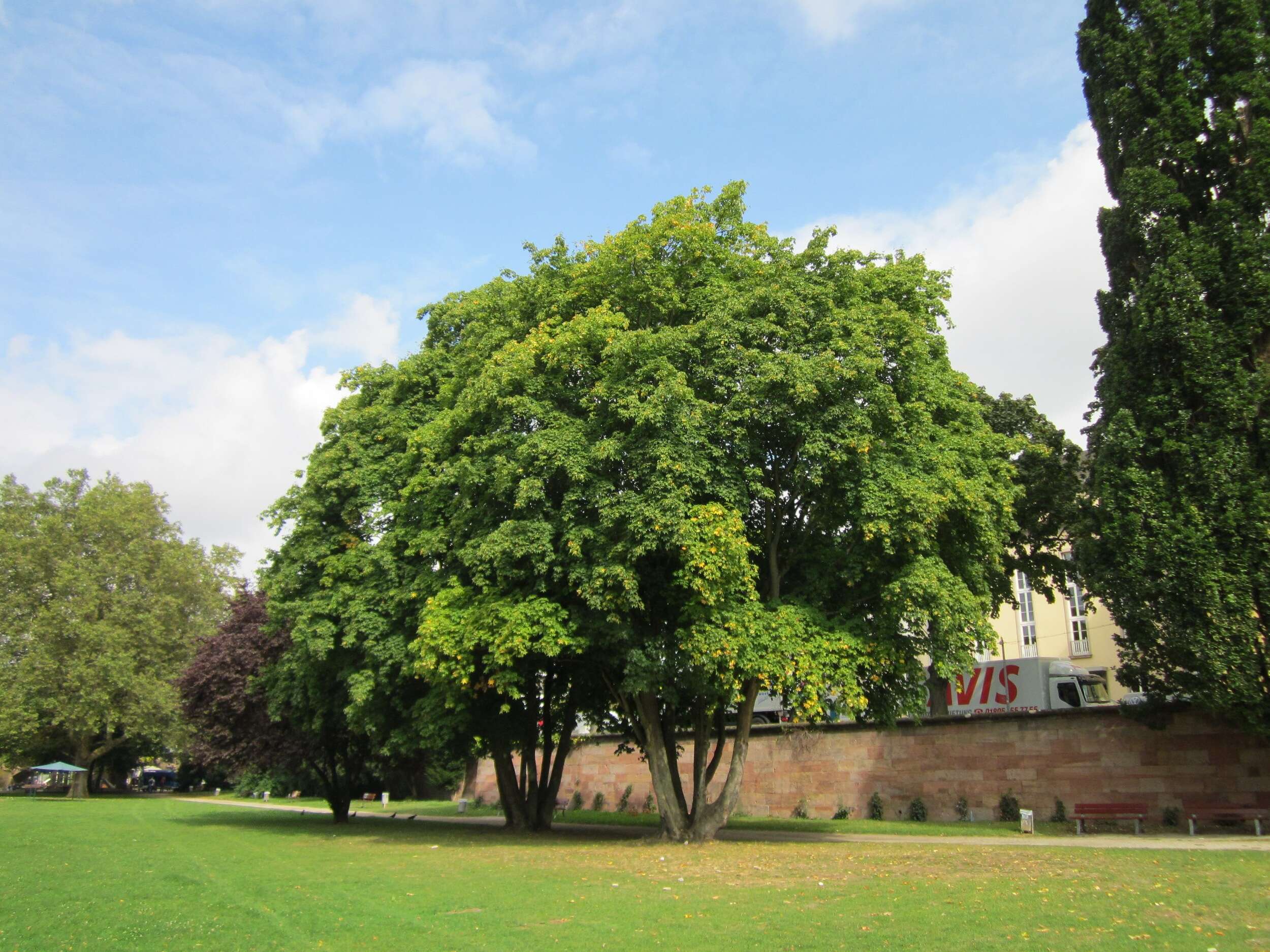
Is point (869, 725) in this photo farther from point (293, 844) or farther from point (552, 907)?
point (552, 907)

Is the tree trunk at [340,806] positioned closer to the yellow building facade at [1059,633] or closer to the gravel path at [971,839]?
the gravel path at [971,839]

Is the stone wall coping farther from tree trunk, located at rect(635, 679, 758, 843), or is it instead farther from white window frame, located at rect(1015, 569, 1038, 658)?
white window frame, located at rect(1015, 569, 1038, 658)

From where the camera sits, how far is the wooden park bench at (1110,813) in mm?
20016

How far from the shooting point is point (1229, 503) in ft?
60.5

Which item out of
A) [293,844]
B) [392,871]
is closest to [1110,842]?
[392,871]

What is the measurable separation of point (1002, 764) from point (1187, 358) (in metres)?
11.0

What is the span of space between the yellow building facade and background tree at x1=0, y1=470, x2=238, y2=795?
43980 mm

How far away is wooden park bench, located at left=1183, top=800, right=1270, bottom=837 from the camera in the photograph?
1864 cm

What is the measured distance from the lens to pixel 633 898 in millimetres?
11922

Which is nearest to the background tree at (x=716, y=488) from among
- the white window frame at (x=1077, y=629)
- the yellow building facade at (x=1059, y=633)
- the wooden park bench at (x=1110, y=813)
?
the wooden park bench at (x=1110, y=813)

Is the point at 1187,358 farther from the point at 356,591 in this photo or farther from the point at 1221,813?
the point at 356,591

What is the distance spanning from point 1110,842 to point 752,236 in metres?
14.7

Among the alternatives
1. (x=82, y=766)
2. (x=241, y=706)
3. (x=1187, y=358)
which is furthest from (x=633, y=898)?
(x=82, y=766)

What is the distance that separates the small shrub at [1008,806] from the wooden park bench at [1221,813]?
4.02 metres
